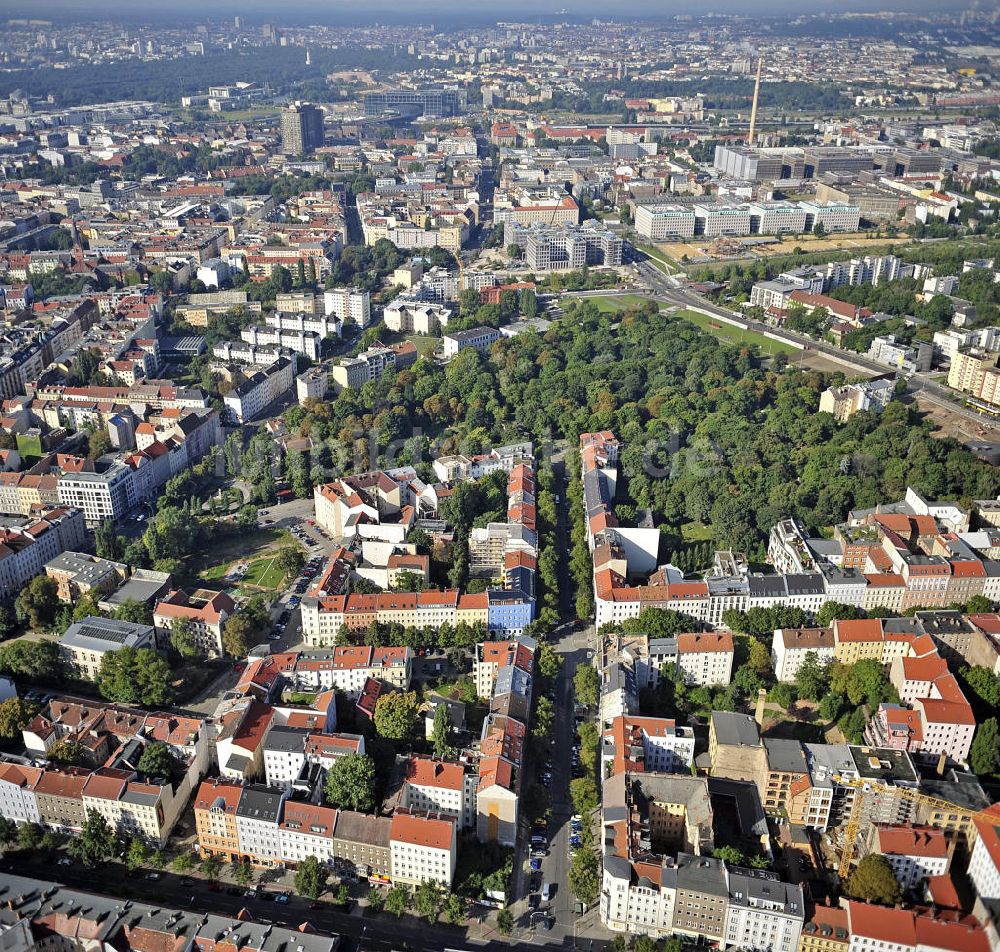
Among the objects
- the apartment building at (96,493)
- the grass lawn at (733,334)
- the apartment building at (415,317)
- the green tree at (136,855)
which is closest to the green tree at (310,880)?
the green tree at (136,855)

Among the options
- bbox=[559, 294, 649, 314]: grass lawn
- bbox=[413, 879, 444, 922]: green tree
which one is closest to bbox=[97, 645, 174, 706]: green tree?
bbox=[413, 879, 444, 922]: green tree

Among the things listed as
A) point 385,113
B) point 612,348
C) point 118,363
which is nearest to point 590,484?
point 612,348

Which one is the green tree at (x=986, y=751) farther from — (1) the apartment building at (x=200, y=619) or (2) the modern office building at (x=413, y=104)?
(2) the modern office building at (x=413, y=104)

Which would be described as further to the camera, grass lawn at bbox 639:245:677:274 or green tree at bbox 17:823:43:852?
grass lawn at bbox 639:245:677:274

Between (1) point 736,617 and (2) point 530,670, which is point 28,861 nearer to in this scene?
(2) point 530,670

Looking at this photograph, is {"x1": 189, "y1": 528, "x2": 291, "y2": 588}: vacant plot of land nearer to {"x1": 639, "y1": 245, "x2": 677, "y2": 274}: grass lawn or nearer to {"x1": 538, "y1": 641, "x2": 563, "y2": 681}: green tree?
{"x1": 538, "y1": 641, "x2": 563, "y2": 681}: green tree

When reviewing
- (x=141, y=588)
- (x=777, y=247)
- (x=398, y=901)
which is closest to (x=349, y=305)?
(x=141, y=588)
